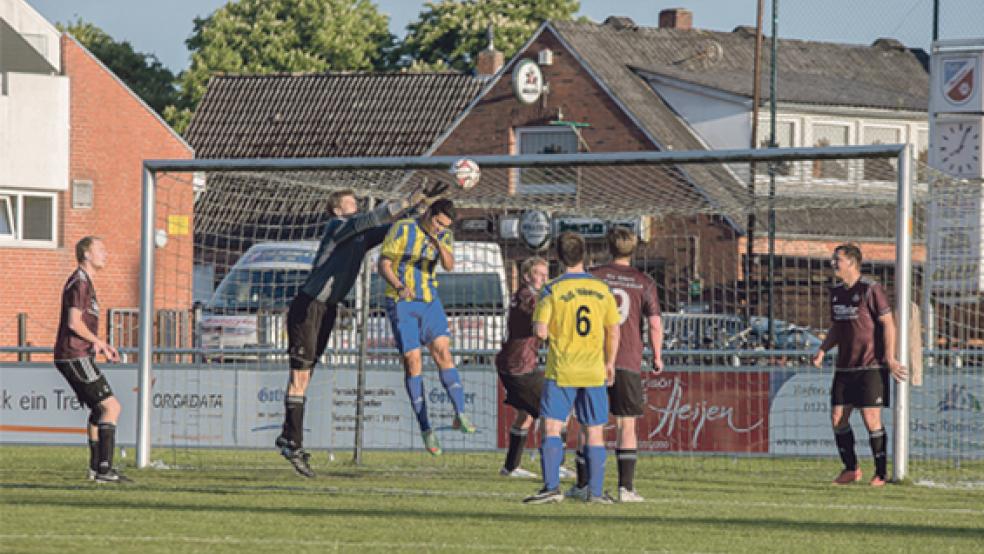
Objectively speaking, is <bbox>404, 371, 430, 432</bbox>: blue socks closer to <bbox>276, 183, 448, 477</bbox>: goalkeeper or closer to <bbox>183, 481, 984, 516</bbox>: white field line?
<bbox>183, 481, 984, 516</bbox>: white field line

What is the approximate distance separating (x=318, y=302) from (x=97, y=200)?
84.4 feet

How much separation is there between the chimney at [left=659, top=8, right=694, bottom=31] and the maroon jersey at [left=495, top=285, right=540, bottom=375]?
129 ft

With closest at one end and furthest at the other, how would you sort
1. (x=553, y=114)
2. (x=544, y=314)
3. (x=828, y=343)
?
(x=544, y=314) < (x=828, y=343) < (x=553, y=114)

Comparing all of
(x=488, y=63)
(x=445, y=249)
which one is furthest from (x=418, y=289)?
(x=488, y=63)

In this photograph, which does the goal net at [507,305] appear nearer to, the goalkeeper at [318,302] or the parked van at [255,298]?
the parked van at [255,298]

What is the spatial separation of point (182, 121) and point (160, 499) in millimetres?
50367

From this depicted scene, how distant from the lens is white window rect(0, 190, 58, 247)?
37094 mm

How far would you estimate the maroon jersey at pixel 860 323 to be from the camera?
1502 centimetres

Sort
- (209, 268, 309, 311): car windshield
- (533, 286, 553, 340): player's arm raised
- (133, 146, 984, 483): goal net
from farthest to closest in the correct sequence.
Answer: (209, 268, 309, 311): car windshield < (133, 146, 984, 483): goal net < (533, 286, 553, 340): player's arm raised

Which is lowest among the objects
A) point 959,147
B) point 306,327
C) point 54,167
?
point 306,327

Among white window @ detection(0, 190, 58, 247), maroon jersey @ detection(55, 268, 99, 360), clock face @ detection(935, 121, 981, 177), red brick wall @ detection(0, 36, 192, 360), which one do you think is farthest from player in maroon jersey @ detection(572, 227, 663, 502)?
white window @ detection(0, 190, 58, 247)

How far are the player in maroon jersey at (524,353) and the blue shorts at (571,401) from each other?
3.07 meters

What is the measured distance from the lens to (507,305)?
21453mm

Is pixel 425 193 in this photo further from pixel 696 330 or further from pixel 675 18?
pixel 675 18
